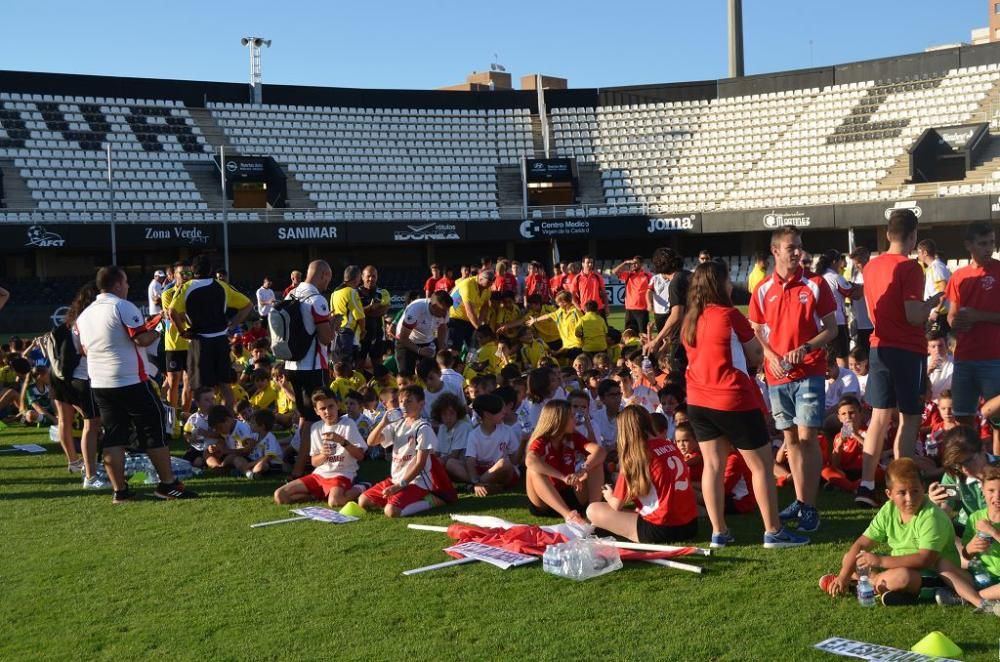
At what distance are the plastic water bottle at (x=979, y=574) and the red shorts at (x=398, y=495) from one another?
3870mm

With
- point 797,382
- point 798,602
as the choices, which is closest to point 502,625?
point 798,602

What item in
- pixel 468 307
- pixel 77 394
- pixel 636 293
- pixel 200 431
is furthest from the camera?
pixel 636 293

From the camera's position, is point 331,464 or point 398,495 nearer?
point 398,495

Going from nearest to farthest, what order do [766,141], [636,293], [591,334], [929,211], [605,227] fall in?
[591,334] → [636,293] → [929,211] → [605,227] → [766,141]

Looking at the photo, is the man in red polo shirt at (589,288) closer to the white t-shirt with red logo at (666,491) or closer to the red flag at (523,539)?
the red flag at (523,539)

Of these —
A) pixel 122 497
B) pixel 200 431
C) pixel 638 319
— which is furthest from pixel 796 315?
pixel 638 319

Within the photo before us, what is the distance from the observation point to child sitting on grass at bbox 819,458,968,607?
5219mm

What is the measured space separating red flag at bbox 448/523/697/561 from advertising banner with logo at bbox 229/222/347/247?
86.6 ft

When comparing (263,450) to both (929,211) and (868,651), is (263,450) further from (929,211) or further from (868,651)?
(929,211)

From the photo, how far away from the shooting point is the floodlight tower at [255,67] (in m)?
39.1

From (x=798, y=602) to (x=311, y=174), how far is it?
108 ft

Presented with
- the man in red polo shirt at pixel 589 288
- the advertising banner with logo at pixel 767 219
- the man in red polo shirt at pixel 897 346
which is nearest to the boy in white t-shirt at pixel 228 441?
the man in red polo shirt at pixel 897 346

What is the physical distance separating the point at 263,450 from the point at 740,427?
507cm

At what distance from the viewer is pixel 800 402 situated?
6.61 metres
